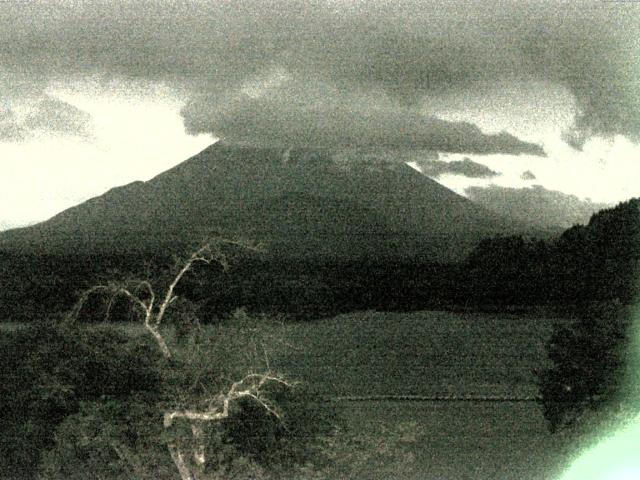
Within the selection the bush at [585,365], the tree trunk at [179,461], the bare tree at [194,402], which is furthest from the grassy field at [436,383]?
the tree trunk at [179,461]

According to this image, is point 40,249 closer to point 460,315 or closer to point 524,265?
point 460,315

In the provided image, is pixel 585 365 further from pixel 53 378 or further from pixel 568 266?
pixel 53 378

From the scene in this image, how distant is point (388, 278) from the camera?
5.41 m

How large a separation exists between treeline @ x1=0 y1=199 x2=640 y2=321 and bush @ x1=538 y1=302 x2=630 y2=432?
272 millimetres

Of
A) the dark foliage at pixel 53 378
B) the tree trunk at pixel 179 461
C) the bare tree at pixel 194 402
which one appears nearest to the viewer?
the bare tree at pixel 194 402

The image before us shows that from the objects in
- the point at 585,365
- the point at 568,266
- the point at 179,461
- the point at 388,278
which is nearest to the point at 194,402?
the point at 179,461

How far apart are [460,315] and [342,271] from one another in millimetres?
1135

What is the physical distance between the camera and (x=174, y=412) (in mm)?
4121

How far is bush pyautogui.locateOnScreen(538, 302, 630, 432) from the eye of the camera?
17.1 ft

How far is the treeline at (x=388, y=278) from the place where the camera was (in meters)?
5.12

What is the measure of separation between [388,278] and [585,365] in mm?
1733

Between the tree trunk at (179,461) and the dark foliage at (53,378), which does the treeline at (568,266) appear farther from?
the dark foliage at (53,378)

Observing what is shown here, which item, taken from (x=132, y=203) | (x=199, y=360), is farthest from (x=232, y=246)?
(x=132, y=203)

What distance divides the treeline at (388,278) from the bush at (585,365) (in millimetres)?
272
